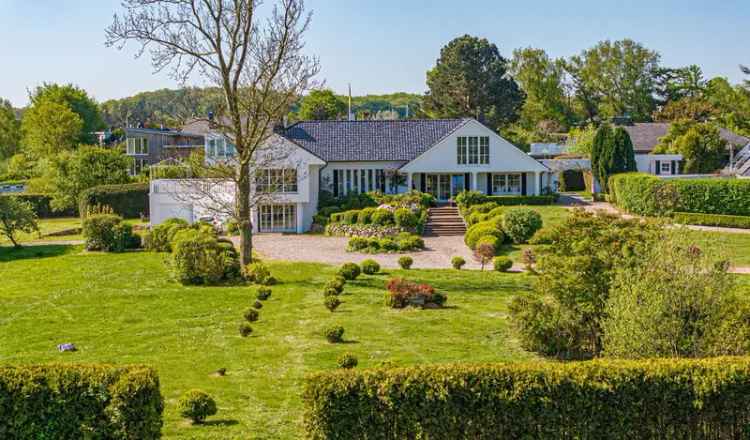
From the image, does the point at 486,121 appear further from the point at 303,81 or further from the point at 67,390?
the point at 67,390

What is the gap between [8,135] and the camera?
99062 mm

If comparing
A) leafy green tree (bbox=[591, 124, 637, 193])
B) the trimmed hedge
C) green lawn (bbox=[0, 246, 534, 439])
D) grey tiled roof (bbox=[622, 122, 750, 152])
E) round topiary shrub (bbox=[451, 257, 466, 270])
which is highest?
grey tiled roof (bbox=[622, 122, 750, 152])

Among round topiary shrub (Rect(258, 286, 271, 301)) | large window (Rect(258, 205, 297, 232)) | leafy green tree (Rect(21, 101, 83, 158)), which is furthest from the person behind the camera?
leafy green tree (Rect(21, 101, 83, 158))

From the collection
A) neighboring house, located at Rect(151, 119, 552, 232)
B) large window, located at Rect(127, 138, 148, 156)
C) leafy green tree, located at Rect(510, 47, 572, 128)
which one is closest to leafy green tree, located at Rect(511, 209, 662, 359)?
neighboring house, located at Rect(151, 119, 552, 232)

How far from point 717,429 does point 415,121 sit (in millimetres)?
43745

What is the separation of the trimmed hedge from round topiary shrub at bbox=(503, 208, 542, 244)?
6934 mm

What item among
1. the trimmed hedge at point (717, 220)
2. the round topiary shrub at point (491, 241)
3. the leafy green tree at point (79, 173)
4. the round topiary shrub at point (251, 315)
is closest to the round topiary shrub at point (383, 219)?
the round topiary shrub at point (491, 241)

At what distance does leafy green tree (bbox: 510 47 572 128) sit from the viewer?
331 ft

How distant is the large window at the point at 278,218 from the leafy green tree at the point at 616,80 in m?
65.4

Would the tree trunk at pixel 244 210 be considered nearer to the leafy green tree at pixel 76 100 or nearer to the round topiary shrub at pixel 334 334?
the round topiary shrub at pixel 334 334

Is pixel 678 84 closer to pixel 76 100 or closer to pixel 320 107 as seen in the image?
pixel 320 107

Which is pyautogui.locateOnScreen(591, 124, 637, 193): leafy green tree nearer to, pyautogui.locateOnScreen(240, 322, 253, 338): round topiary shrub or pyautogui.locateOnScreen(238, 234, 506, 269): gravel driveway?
pyautogui.locateOnScreen(238, 234, 506, 269): gravel driveway

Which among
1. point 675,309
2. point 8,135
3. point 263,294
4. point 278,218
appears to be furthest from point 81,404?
point 8,135

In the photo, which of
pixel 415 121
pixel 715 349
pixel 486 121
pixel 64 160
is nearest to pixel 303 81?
pixel 715 349
